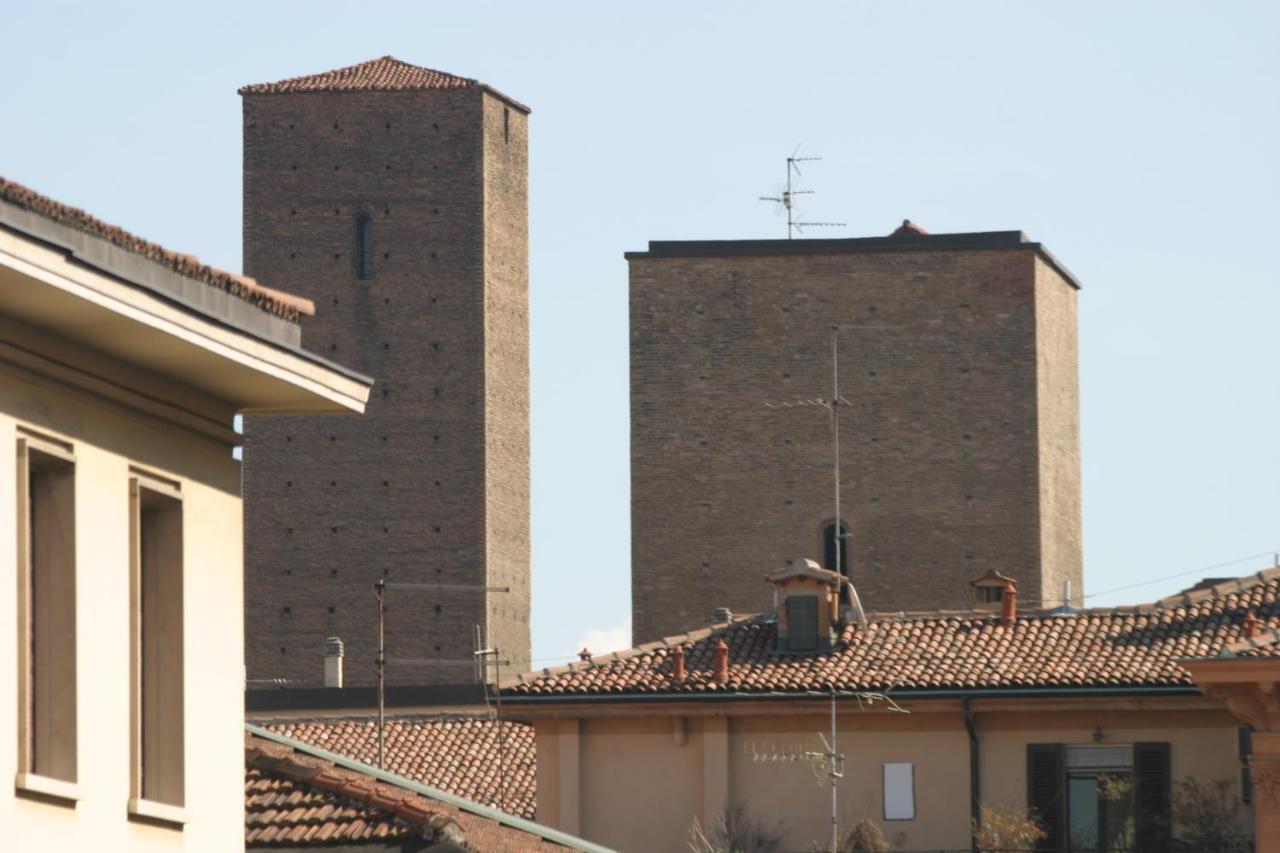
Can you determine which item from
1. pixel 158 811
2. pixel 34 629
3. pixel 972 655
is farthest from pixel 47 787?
pixel 972 655

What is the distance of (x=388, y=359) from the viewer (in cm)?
5828

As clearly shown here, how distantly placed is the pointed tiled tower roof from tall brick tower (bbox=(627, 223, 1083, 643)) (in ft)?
31.1

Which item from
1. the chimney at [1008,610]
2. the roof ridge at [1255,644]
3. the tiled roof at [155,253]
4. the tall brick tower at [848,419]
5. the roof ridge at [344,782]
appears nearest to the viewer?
the tiled roof at [155,253]

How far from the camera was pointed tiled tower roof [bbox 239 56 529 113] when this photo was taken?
58.9 metres

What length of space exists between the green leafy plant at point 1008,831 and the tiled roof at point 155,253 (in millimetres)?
17328

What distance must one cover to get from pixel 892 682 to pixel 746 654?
1717mm

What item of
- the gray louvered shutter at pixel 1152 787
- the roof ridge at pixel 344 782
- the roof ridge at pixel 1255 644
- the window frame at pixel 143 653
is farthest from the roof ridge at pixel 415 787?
the gray louvered shutter at pixel 1152 787

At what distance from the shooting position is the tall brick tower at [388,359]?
190ft

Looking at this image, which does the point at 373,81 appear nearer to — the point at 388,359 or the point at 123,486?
the point at 388,359

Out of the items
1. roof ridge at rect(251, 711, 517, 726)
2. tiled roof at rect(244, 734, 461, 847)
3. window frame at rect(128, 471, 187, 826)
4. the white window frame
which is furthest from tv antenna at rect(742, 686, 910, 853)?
window frame at rect(128, 471, 187, 826)

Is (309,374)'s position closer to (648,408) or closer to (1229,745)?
(1229,745)

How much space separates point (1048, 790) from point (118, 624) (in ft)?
61.9

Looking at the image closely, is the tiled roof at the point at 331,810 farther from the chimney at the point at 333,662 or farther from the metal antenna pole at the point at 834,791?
the chimney at the point at 333,662

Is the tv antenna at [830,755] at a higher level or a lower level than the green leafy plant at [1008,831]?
higher
